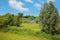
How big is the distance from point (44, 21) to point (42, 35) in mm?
7302

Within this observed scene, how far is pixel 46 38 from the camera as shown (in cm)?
3681

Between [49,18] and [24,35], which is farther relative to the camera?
[49,18]

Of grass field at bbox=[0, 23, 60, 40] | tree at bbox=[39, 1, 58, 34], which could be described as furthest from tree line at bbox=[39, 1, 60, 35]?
grass field at bbox=[0, 23, 60, 40]

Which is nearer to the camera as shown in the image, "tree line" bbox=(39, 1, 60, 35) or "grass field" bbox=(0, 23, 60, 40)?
"grass field" bbox=(0, 23, 60, 40)

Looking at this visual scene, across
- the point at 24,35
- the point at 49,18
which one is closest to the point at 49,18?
the point at 49,18

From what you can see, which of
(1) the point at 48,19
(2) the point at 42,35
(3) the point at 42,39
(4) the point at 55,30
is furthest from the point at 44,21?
(3) the point at 42,39

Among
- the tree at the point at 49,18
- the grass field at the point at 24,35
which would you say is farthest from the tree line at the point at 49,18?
the grass field at the point at 24,35

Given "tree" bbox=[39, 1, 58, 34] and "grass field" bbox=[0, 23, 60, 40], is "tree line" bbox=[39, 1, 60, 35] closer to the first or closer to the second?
"tree" bbox=[39, 1, 58, 34]

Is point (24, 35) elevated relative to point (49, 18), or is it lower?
lower

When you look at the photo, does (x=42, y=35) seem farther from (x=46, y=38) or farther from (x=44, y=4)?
(x=44, y=4)

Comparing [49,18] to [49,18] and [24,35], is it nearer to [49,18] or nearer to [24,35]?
[49,18]

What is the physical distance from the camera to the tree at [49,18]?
148 feet

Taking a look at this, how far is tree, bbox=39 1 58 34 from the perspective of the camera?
Answer: 45.0 metres

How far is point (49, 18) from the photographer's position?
4512 cm
